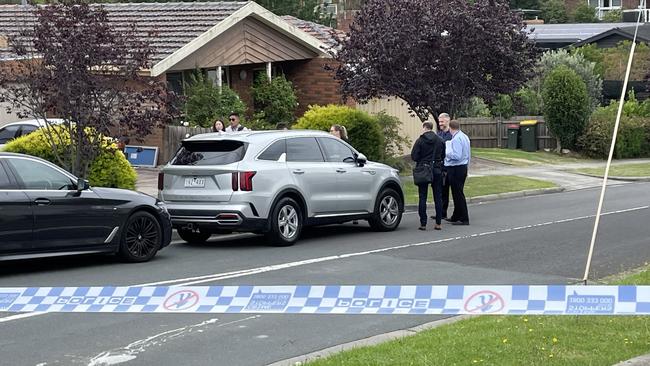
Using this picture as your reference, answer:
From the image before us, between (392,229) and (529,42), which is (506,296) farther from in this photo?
(529,42)

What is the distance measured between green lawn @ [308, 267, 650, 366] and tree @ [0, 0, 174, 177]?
9.15 meters

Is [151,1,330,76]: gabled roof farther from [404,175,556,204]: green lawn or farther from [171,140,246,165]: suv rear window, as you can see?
[171,140,246,165]: suv rear window

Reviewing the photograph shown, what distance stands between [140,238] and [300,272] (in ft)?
7.44

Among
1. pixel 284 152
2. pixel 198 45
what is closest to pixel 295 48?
pixel 198 45

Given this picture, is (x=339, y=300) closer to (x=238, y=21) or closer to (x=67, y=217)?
(x=67, y=217)

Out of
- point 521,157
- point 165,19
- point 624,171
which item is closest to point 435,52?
point 165,19

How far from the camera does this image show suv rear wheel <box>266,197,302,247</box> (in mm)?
14812

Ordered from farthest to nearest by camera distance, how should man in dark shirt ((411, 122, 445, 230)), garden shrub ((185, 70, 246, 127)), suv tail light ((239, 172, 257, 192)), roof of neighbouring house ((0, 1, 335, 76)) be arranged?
garden shrub ((185, 70, 246, 127)) → roof of neighbouring house ((0, 1, 335, 76)) → man in dark shirt ((411, 122, 445, 230)) → suv tail light ((239, 172, 257, 192))

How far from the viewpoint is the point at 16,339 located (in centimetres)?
883

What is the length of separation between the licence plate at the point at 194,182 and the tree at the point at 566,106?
24754 mm

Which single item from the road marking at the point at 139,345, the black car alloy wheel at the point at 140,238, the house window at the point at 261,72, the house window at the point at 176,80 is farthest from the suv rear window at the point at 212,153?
the house window at the point at 261,72

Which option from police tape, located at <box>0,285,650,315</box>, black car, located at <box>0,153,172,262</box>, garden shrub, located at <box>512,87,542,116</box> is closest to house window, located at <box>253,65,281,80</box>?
garden shrub, located at <box>512,87,542,116</box>

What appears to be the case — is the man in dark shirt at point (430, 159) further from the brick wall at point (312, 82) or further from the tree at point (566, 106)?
the tree at point (566, 106)

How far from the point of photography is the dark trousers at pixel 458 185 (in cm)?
1762
